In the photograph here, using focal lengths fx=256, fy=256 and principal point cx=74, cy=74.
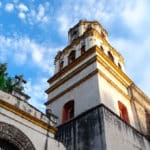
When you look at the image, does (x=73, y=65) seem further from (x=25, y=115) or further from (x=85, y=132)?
(x=25, y=115)

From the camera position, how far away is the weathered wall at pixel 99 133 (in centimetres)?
1092

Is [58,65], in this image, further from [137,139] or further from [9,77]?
[137,139]

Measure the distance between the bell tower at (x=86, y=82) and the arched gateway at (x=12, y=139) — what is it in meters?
4.57

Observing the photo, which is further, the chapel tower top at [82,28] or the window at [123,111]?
the chapel tower top at [82,28]

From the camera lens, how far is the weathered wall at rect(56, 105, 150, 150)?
10.9 metres

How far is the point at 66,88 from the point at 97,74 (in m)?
2.44

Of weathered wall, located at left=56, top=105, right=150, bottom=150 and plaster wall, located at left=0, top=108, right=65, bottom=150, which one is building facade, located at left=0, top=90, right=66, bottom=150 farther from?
weathered wall, located at left=56, top=105, right=150, bottom=150

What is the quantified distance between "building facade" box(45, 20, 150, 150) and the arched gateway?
3266 mm

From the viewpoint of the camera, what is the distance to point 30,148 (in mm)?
8789

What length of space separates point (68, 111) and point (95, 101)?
8.64 feet

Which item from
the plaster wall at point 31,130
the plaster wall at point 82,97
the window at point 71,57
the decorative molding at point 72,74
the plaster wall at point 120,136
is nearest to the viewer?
the plaster wall at point 31,130

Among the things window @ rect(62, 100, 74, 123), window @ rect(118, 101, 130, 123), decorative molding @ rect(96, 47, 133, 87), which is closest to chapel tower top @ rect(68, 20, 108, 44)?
decorative molding @ rect(96, 47, 133, 87)

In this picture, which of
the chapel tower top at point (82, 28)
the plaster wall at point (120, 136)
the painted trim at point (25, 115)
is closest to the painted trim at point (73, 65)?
the chapel tower top at point (82, 28)

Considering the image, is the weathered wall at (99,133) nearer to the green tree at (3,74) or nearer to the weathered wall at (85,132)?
the weathered wall at (85,132)
